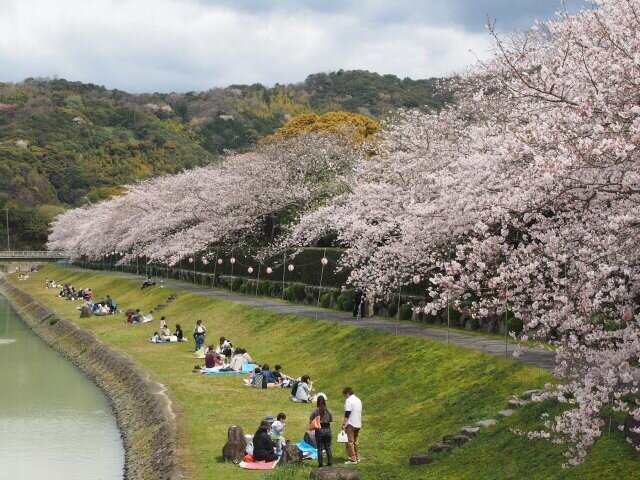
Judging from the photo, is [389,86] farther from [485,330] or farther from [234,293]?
[485,330]

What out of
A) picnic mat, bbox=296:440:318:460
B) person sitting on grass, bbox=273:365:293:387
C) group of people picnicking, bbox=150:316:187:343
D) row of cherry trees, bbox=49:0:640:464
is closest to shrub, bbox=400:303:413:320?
row of cherry trees, bbox=49:0:640:464

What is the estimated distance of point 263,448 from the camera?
1798 cm

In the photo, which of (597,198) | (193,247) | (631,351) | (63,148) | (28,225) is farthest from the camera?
(63,148)

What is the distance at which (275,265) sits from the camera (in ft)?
161

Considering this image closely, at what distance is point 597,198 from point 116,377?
86.2ft

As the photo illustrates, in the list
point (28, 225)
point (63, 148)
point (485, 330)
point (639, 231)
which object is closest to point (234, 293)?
point (485, 330)

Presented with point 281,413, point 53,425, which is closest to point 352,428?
point 281,413

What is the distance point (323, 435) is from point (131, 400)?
1390cm

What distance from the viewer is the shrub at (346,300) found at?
37.7m

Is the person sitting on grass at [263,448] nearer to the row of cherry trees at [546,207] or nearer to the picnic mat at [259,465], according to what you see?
the picnic mat at [259,465]

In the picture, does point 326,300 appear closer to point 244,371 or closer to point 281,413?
point 244,371

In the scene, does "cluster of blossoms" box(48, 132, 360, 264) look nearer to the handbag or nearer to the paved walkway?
the paved walkway

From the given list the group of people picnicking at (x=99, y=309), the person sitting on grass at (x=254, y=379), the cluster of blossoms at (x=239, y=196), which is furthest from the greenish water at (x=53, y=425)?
the cluster of blossoms at (x=239, y=196)

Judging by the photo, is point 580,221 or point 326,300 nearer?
point 580,221
